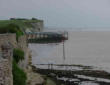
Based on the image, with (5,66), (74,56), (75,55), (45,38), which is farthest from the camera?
(45,38)

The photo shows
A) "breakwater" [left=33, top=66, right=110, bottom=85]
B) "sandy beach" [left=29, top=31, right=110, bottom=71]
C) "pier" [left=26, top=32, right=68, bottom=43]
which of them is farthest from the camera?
"pier" [left=26, top=32, right=68, bottom=43]

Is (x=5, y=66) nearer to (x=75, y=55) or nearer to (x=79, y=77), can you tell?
(x=79, y=77)

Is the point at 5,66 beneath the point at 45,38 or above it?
above

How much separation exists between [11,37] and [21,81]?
430 cm

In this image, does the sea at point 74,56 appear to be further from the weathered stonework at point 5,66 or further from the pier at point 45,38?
the weathered stonework at point 5,66

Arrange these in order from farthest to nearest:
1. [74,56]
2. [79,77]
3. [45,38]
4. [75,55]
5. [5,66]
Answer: [45,38]
[75,55]
[74,56]
[79,77]
[5,66]

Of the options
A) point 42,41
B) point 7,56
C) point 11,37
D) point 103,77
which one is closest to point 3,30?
point 11,37

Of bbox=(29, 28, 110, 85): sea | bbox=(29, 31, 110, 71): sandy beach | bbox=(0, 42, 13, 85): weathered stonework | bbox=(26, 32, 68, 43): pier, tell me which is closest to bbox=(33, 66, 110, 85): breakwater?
bbox=(29, 28, 110, 85): sea

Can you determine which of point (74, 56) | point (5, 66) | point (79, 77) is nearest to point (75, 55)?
point (74, 56)

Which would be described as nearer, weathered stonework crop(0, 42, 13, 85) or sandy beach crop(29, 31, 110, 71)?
weathered stonework crop(0, 42, 13, 85)

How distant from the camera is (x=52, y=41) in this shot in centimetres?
9744

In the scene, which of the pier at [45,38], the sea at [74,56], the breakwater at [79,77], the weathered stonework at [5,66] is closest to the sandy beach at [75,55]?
the sea at [74,56]

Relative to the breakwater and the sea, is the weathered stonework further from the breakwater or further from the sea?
the sea

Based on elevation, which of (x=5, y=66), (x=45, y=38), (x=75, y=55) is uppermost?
(x=5, y=66)
